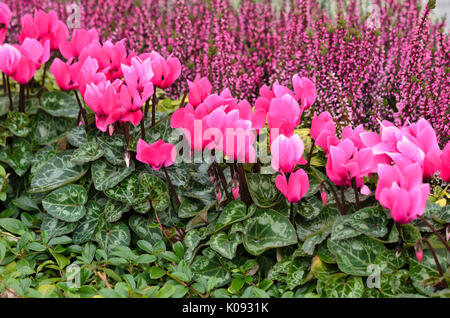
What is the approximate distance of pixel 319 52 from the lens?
2.85 meters

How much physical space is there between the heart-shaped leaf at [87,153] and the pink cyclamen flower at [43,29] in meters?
0.69

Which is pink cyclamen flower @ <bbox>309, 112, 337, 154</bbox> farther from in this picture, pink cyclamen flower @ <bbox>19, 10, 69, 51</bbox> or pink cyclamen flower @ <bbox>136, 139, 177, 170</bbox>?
pink cyclamen flower @ <bbox>19, 10, 69, 51</bbox>

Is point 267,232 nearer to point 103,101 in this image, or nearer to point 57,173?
point 103,101

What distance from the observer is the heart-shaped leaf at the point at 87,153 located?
7.46 feet

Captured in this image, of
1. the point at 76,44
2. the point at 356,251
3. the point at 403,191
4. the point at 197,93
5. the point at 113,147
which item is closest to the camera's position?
the point at 403,191

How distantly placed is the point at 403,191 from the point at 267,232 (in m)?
0.64

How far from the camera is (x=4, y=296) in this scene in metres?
1.87

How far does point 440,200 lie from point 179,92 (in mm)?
1922

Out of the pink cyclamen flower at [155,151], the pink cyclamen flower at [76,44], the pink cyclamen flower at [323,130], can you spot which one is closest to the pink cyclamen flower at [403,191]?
the pink cyclamen flower at [323,130]

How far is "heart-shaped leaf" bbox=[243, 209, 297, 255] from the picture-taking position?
193cm

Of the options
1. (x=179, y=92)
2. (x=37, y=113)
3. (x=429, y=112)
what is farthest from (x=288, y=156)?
(x=179, y=92)

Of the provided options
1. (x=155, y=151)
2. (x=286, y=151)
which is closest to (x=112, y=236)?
(x=155, y=151)

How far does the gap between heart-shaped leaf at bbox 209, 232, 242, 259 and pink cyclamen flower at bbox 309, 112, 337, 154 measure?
1.58 feet
